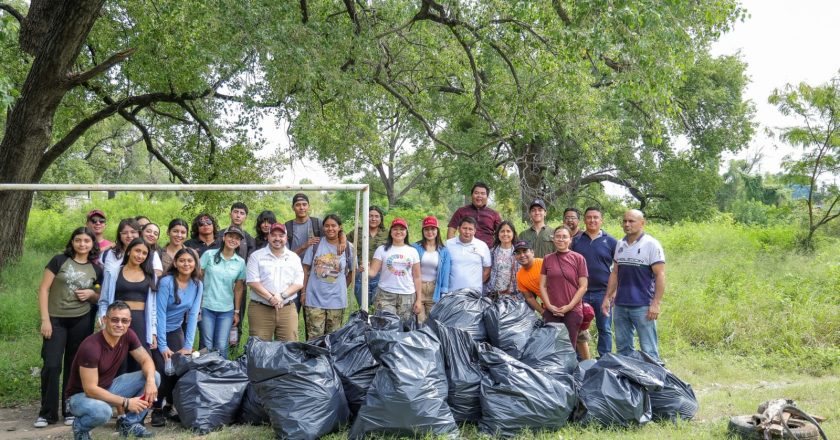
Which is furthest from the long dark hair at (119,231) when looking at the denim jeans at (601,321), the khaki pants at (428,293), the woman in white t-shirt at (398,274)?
the denim jeans at (601,321)

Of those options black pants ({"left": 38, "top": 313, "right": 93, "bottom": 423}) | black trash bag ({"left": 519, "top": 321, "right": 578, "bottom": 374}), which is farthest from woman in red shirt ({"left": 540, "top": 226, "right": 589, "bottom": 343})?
black pants ({"left": 38, "top": 313, "right": 93, "bottom": 423})

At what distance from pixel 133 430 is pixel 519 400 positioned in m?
2.80

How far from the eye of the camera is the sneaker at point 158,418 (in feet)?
16.6

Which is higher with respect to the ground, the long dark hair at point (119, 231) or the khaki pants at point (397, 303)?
the long dark hair at point (119, 231)

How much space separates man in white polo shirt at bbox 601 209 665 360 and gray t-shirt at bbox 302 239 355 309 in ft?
8.27

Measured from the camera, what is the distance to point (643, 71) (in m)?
6.46

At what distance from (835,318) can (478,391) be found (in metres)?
5.75

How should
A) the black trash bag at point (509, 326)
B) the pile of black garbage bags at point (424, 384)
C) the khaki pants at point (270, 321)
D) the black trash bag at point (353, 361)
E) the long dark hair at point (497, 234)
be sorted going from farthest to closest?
the long dark hair at point (497, 234)
the khaki pants at point (270, 321)
the black trash bag at point (509, 326)
the black trash bag at point (353, 361)
the pile of black garbage bags at point (424, 384)

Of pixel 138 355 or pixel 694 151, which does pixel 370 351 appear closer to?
pixel 138 355

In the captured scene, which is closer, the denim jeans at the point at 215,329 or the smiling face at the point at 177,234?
the denim jeans at the point at 215,329

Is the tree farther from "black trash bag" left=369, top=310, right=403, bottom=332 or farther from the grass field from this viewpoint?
"black trash bag" left=369, top=310, right=403, bottom=332

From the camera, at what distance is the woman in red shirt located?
18.9ft

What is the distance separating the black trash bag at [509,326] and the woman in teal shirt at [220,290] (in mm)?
2219

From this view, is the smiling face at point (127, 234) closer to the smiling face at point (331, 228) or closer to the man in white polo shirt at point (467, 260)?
the smiling face at point (331, 228)
